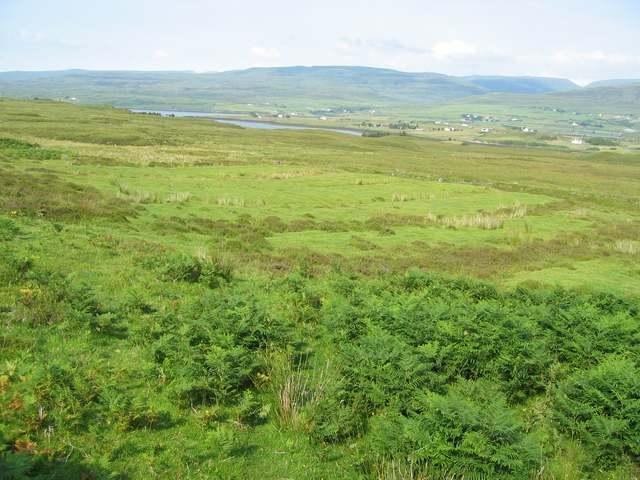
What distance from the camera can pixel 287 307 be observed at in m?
16.5

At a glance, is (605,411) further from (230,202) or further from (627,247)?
(230,202)

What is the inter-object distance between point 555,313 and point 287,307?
7711 millimetres

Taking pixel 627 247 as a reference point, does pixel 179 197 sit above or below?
above

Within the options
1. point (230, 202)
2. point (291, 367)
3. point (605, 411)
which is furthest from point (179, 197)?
point (605, 411)

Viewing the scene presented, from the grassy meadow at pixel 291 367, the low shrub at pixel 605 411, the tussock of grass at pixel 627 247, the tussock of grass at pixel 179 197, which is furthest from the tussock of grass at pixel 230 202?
the low shrub at pixel 605 411

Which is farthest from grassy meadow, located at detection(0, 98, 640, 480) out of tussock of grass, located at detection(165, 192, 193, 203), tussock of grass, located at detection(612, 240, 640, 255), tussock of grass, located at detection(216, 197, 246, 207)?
tussock of grass, located at detection(216, 197, 246, 207)

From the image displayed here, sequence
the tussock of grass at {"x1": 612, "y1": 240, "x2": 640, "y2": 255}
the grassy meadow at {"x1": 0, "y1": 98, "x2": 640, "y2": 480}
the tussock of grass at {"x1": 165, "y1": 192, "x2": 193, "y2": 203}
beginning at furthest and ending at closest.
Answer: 1. the tussock of grass at {"x1": 165, "y1": 192, "x2": 193, "y2": 203}
2. the tussock of grass at {"x1": 612, "y1": 240, "x2": 640, "y2": 255}
3. the grassy meadow at {"x1": 0, "y1": 98, "x2": 640, "y2": 480}

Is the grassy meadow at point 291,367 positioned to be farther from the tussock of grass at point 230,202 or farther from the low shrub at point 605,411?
the tussock of grass at point 230,202

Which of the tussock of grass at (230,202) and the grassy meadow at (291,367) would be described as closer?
the grassy meadow at (291,367)

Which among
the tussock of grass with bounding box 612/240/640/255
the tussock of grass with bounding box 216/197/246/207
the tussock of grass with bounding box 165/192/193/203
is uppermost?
the tussock of grass with bounding box 165/192/193/203

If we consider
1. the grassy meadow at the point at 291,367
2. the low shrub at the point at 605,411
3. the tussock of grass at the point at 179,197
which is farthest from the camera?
the tussock of grass at the point at 179,197

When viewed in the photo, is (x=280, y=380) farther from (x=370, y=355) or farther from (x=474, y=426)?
(x=474, y=426)

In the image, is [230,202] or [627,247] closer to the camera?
[627,247]

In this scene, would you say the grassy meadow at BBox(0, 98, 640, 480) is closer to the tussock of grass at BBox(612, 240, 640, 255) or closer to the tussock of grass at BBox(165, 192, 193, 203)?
the tussock of grass at BBox(612, 240, 640, 255)
